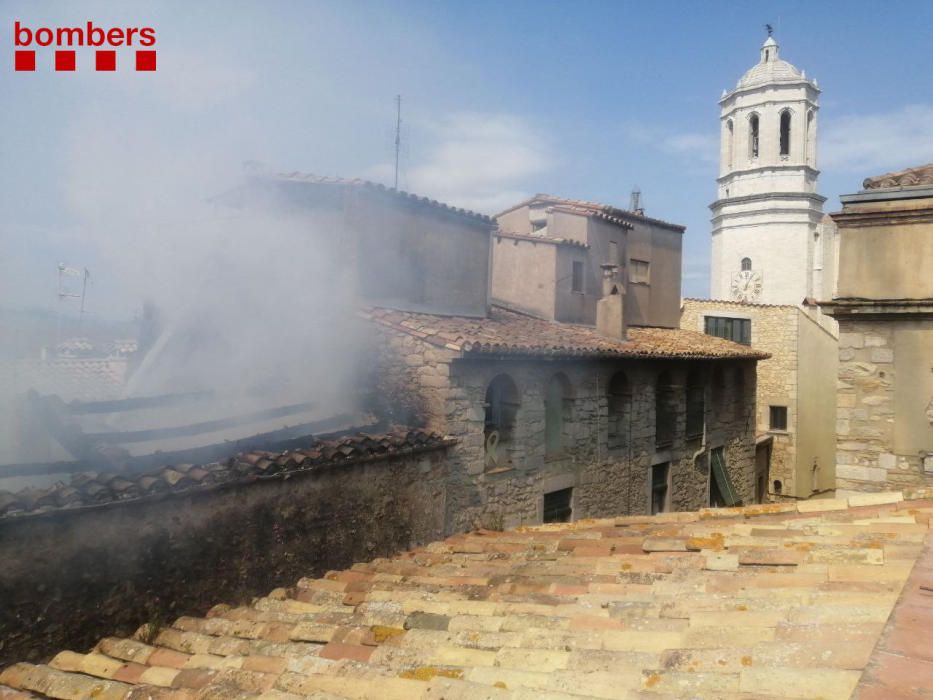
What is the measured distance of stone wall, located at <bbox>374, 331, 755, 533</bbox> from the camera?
29.7 ft

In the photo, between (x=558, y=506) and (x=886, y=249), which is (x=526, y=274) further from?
(x=886, y=249)

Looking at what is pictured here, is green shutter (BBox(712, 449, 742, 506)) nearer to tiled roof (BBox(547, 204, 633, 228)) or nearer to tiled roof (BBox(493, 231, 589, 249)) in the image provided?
tiled roof (BBox(547, 204, 633, 228))

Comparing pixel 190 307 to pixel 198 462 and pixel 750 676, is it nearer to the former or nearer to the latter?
pixel 198 462

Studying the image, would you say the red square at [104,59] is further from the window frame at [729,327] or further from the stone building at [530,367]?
the window frame at [729,327]

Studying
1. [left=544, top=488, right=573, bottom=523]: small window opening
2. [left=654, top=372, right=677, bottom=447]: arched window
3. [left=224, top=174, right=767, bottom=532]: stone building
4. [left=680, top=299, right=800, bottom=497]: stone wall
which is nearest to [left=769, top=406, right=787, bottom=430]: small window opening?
[left=680, top=299, right=800, bottom=497]: stone wall

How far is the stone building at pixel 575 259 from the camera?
14.3 m

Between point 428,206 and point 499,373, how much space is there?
130 inches

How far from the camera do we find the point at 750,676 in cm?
262

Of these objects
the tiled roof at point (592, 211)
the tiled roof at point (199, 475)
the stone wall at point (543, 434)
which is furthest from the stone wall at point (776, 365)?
the tiled roof at point (199, 475)

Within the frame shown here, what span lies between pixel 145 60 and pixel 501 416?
6457mm

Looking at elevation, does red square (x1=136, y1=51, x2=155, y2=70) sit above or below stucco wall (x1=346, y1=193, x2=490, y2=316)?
above

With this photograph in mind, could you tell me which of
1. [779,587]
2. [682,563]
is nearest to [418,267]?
[682,563]

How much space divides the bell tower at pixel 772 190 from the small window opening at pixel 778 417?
1022 cm

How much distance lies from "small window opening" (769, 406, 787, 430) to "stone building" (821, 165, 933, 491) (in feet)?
50.0
